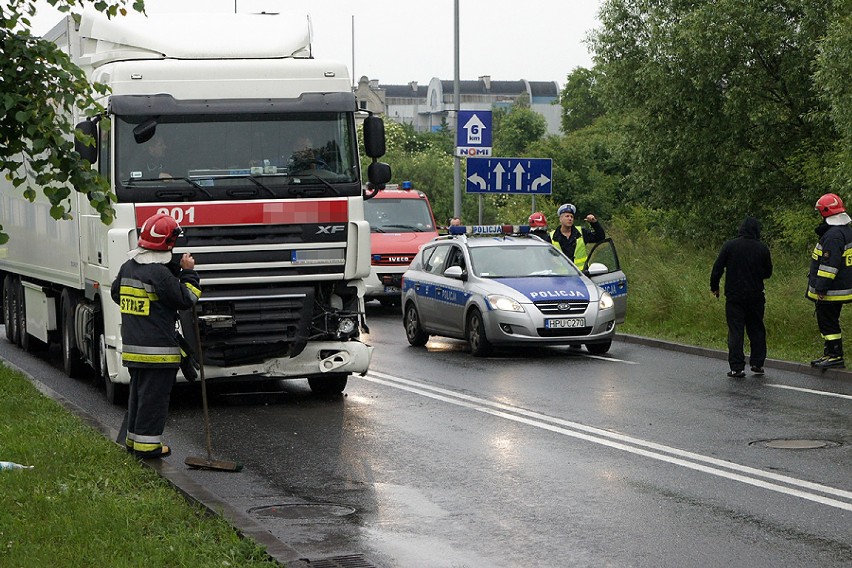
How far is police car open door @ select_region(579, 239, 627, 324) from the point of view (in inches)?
768

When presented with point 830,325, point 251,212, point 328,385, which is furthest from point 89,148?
point 830,325

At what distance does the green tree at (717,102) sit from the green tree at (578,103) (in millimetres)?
79067

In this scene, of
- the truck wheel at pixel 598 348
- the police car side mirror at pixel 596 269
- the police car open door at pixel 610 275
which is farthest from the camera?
the police car open door at pixel 610 275

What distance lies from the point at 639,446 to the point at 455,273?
27.3 feet

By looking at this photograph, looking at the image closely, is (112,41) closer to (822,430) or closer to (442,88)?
(822,430)

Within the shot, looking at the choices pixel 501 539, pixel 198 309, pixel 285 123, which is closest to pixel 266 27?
pixel 285 123

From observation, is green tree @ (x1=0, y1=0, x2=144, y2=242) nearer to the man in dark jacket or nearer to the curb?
the man in dark jacket

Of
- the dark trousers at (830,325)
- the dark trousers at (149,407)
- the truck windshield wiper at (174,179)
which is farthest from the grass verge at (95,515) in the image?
the dark trousers at (830,325)

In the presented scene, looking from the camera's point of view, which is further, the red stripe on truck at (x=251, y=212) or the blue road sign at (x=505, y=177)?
the blue road sign at (x=505, y=177)

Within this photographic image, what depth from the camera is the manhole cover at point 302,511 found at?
8445 mm

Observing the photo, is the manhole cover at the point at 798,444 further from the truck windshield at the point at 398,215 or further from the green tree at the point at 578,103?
the green tree at the point at 578,103

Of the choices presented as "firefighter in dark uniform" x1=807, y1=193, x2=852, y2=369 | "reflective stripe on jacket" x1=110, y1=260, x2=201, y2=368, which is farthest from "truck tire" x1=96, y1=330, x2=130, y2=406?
"firefighter in dark uniform" x1=807, y1=193, x2=852, y2=369

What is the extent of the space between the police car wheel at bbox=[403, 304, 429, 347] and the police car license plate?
290 centimetres

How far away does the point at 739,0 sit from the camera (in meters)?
35.6
